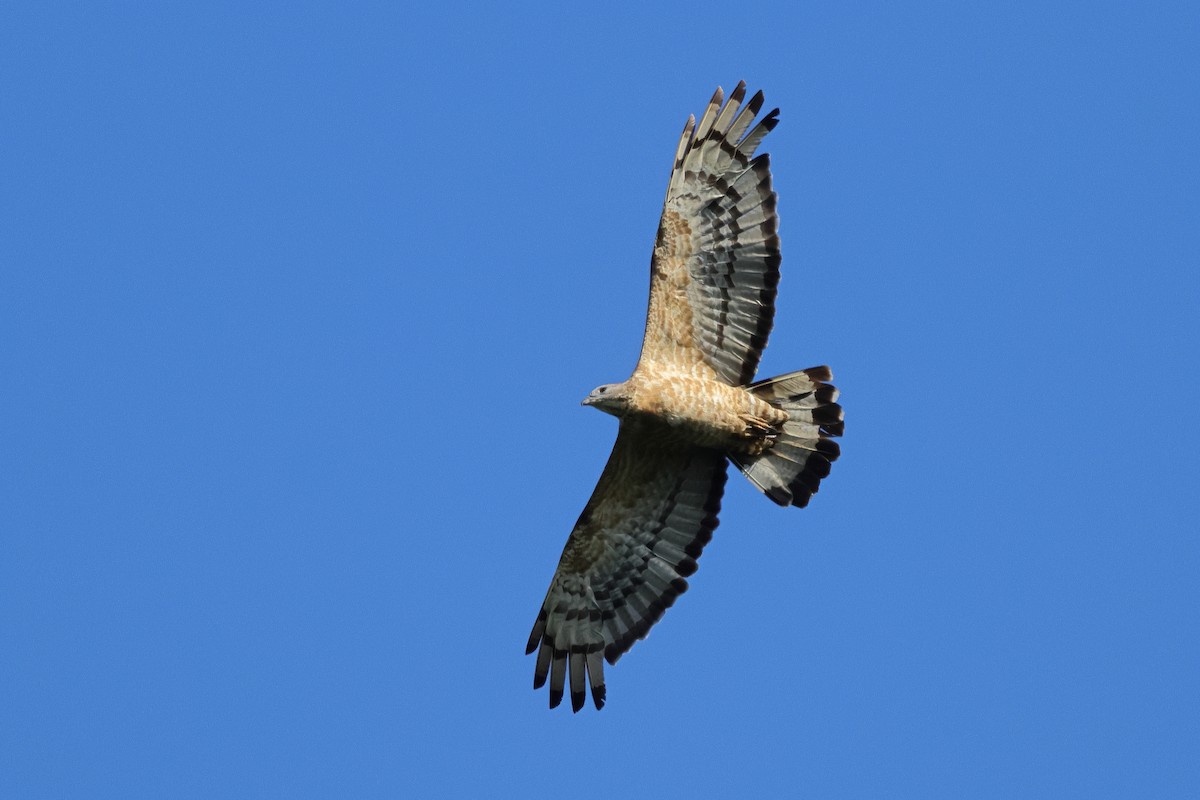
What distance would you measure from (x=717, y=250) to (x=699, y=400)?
1.29 m

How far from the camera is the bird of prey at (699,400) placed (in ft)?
51.6

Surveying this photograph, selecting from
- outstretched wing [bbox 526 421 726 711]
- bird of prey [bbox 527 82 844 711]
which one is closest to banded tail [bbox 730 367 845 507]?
bird of prey [bbox 527 82 844 711]

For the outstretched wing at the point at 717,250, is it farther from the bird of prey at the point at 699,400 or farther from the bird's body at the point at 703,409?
the bird's body at the point at 703,409

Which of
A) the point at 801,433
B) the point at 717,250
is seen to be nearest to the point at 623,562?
the point at 801,433

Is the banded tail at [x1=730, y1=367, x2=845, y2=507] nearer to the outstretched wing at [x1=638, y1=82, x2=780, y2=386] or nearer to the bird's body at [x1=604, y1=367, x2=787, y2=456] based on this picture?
the bird's body at [x1=604, y1=367, x2=787, y2=456]

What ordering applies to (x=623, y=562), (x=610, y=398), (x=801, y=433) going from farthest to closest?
1. (x=623, y=562)
2. (x=801, y=433)
3. (x=610, y=398)

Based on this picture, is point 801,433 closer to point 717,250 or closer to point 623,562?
point 717,250

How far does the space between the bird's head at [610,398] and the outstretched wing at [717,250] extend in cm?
44

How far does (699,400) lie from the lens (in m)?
15.6

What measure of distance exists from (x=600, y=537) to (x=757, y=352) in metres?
2.17

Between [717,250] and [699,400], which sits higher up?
[717,250]

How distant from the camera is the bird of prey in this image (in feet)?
51.6

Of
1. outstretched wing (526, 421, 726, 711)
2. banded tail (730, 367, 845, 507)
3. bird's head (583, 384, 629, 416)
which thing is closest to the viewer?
bird's head (583, 384, 629, 416)

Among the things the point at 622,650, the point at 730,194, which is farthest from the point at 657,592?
the point at 730,194
